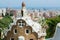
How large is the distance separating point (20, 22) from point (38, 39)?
2.17 m

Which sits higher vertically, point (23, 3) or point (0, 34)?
point (23, 3)

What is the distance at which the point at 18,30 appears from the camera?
22031 mm

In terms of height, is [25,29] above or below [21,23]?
below

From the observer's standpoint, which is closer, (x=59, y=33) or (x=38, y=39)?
(x=59, y=33)

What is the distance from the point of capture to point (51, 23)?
122 feet

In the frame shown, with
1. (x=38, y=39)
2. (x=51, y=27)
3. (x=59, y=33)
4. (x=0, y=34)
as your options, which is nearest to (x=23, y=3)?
(x=38, y=39)

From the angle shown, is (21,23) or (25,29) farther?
(25,29)

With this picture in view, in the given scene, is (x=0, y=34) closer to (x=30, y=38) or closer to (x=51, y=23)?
(x=30, y=38)

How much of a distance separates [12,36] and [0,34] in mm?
6323

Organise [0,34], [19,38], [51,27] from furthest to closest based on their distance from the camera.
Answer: [51,27], [0,34], [19,38]

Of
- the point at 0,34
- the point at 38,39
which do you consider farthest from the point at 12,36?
the point at 0,34

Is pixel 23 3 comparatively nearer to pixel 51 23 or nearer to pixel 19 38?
pixel 19 38

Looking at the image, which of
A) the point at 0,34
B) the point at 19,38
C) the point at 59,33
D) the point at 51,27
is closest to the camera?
the point at 59,33

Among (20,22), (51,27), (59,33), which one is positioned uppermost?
(59,33)
